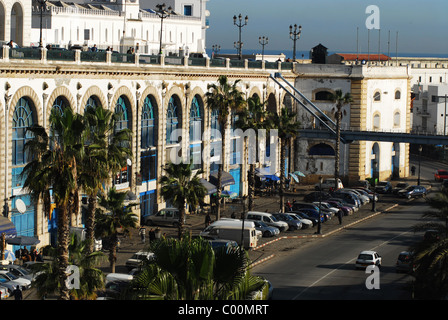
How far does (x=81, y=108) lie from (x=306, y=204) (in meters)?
22.5

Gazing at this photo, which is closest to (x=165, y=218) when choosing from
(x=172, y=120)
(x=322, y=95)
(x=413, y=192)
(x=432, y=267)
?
(x=172, y=120)

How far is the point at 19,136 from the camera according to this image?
186ft

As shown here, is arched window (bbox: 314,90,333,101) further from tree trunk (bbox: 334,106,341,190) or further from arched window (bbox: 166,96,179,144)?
arched window (bbox: 166,96,179,144)

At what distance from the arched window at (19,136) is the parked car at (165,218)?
15056 millimetres

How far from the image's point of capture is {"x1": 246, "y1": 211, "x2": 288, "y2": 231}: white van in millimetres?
68800

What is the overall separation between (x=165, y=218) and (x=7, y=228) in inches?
715

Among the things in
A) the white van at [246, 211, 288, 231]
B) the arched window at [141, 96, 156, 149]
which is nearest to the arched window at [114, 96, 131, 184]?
the arched window at [141, 96, 156, 149]

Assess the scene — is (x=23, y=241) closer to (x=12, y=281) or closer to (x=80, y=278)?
(x=12, y=281)

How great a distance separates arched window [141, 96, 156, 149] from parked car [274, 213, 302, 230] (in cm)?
1124

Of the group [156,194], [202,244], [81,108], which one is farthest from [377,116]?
[202,244]

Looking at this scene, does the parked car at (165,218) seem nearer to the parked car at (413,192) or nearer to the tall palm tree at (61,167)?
the parked car at (413,192)

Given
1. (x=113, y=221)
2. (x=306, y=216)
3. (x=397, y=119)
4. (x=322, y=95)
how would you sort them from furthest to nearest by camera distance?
1. (x=397, y=119)
2. (x=322, y=95)
3. (x=306, y=216)
4. (x=113, y=221)

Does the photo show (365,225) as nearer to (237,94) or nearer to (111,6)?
(237,94)
